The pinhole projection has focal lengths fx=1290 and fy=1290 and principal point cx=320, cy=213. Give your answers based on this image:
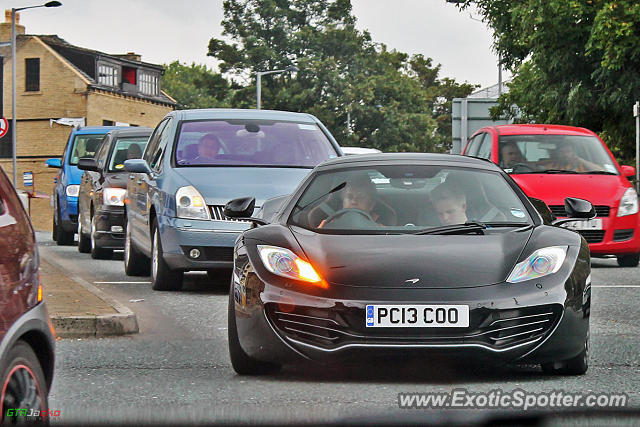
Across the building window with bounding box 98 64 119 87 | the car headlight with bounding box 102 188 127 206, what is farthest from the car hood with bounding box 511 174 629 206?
the building window with bounding box 98 64 119 87

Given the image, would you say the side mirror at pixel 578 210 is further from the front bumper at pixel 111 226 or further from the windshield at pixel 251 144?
the front bumper at pixel 111 226

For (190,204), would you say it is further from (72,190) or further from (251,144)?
(72,190)

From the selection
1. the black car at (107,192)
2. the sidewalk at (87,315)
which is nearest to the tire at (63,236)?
the black car at (107,192)

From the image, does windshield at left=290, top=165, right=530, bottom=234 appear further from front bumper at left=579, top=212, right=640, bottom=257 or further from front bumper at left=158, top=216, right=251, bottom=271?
front bumper at left=579, top=212, right=640, bottom=257

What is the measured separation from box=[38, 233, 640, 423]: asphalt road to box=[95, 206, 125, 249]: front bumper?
7.88m

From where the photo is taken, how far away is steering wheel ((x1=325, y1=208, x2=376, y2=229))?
766 cm

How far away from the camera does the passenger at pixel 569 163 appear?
17.1m

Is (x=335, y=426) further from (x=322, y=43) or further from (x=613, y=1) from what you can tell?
(x=322, y=43)

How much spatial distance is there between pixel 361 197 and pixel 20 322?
3.68 m

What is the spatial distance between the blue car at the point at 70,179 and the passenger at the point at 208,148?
9776mm

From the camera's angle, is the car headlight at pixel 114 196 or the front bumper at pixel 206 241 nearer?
the front bumper at pixel 206 241

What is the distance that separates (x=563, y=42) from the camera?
108 feet

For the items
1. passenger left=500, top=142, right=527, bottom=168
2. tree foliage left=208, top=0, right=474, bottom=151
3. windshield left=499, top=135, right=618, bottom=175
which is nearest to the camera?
windshield left=499, top=135, right=618, bottom=175

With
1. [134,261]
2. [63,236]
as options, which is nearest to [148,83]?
[63,236]
